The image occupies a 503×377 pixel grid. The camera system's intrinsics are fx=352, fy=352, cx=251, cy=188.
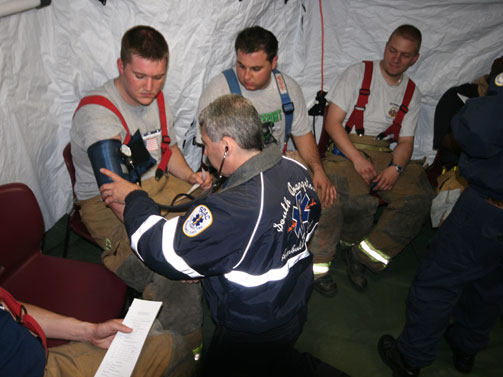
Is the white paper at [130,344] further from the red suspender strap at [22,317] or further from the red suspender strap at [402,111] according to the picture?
the red suspender strap at [402,111]

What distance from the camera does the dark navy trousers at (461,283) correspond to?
1.90 metres

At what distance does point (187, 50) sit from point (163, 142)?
33.3 inches

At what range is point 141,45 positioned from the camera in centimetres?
207

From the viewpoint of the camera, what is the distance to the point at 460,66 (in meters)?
3.43

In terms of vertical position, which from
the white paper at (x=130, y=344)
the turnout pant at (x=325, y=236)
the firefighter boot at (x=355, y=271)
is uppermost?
the white paper at (x=130, y=344)

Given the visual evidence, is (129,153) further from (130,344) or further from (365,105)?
(365,105)

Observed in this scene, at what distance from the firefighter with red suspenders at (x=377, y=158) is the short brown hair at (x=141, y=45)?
1.61m

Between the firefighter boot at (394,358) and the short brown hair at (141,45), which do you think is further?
the firefighter boot at (394,358)

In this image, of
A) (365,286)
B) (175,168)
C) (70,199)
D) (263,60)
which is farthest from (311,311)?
(70,199)

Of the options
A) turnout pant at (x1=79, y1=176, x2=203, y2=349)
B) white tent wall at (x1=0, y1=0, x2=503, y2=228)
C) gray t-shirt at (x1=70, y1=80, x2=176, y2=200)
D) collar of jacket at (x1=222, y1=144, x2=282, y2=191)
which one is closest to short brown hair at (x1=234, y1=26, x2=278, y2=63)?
white tent wall at (x1=0, y1=0, x2=503, y2=228)

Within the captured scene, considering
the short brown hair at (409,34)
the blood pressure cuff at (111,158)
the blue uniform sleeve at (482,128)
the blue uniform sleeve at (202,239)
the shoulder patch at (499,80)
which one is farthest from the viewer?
the short brown hair at (409,34)

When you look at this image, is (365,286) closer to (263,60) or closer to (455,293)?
(455,293)

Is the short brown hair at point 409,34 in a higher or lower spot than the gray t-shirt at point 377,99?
higher

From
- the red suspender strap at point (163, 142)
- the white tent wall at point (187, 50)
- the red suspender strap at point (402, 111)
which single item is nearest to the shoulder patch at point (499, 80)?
the red suspender strap at point (402, 111)
